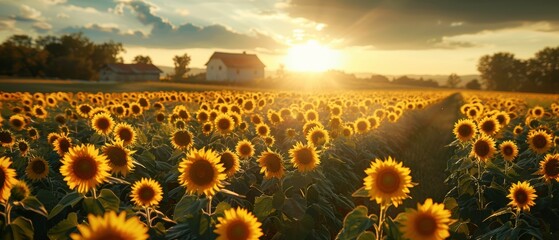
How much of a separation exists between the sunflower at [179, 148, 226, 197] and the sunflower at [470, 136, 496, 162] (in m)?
4.33

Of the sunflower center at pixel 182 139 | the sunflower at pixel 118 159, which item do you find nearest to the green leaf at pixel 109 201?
the sunflower at pixel 118 159

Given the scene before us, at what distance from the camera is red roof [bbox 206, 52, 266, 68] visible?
8971cm

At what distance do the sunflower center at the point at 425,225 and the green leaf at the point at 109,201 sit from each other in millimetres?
2286

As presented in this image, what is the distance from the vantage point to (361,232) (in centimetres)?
317

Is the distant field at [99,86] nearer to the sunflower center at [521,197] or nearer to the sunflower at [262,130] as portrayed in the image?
the sunflower at [262,130]

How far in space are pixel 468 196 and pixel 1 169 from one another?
235 inches

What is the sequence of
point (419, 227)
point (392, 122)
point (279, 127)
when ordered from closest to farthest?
point (419, 227) < point (279, 127) < point (392, 122)

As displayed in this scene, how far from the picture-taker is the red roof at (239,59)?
89.7 meters

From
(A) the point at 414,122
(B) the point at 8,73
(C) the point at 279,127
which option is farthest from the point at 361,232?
(B) the point at 8,73

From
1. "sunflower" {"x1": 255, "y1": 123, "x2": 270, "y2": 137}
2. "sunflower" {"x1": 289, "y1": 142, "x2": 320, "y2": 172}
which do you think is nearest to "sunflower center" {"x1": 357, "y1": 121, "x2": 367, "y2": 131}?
"sunflower" {"x1": 255, "y1": 123, "x2": 270, "y2": 137}

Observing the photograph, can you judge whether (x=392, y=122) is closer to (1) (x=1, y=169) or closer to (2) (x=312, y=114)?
(2) (x=312, y=114)

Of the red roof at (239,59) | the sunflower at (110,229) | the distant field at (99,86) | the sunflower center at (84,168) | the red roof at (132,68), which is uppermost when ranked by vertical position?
the red roof at (239,59)

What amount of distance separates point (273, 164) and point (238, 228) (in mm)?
2162

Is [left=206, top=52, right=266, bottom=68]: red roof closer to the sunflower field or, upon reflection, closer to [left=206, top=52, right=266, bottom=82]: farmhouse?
[left=206, top=52, right=266, bottom=82]: farmhouse
